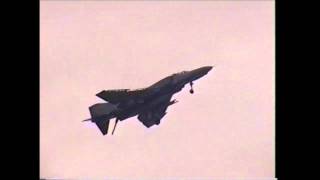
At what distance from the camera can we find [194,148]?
1.45m

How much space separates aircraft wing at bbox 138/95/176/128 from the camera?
1485mm

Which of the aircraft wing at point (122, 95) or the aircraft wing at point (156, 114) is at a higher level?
the aircraft wing at point (122, 95)

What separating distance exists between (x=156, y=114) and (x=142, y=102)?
0.22 ft

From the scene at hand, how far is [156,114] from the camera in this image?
4.89ft

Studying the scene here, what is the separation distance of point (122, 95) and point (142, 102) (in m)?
0.08

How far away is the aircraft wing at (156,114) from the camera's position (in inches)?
58.5

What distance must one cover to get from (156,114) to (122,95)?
0.46 feet

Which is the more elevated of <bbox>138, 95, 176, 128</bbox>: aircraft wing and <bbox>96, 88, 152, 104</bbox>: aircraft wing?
<bbox>96, 88, 152, 104</bbox>: aircraft wing

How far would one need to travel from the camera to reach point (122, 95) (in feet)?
4.93

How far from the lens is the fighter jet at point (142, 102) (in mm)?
1482

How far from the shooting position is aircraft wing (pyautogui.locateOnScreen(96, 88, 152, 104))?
150cm
